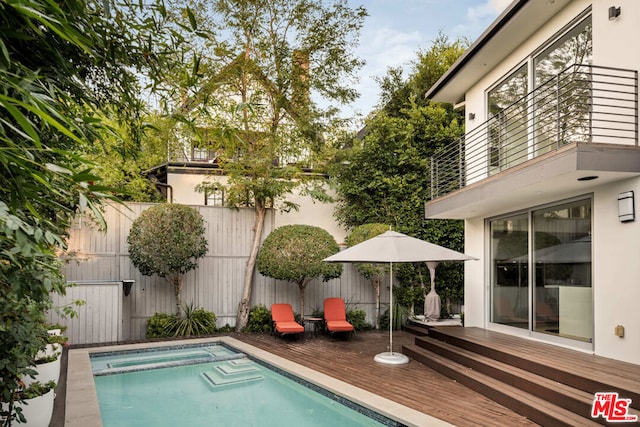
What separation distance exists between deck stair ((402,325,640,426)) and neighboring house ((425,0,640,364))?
0.57m

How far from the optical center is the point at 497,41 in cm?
837

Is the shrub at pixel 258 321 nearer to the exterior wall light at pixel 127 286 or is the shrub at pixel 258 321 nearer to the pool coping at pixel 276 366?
the pool coping at pixel 276 366

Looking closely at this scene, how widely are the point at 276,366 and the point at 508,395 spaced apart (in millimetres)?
3684

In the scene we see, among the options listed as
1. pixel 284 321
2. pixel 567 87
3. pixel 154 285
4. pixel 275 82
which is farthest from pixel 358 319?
pixel 567 87

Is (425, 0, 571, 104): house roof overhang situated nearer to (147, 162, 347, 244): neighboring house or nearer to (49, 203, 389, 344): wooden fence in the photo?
(147, 162, 347, 244): neighboring house

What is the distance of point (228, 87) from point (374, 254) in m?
6.43

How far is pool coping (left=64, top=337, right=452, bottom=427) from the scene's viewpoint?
17.0 ft

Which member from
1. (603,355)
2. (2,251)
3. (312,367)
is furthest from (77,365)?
(603,355)

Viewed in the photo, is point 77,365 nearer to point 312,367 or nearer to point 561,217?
point 312,367

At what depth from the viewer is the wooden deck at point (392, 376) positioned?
5.50m

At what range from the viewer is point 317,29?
12.4m

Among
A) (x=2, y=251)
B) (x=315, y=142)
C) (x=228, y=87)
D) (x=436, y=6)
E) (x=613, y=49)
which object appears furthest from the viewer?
(x=436, y=6)

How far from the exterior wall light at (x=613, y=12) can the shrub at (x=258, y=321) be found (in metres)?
8.95

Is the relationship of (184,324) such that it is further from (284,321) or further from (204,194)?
(204,194)
